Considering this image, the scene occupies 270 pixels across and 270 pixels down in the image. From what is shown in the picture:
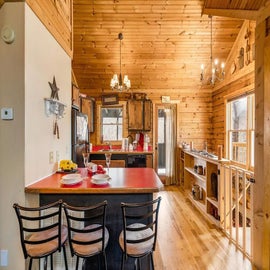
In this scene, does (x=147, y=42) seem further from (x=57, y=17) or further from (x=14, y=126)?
(x=14, y=126)

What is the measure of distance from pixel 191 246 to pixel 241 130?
8.94 ft

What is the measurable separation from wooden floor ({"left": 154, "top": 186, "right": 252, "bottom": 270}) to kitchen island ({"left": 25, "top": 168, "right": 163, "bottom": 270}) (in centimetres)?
57

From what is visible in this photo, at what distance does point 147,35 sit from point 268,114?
125 inches

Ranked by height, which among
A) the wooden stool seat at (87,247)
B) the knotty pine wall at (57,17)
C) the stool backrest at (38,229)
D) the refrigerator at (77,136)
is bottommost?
the wooden stool seat at (87,247)

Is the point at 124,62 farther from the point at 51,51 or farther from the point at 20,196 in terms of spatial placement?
the point at 20,196

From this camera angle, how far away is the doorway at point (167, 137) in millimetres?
6125

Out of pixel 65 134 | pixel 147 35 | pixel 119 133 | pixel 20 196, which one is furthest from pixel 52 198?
pixel 119 133

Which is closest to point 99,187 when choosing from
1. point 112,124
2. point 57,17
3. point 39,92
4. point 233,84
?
point 39,92

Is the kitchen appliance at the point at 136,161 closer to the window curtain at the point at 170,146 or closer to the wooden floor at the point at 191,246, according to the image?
the window curtain at the point at 170,146

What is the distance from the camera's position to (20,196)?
1968mm

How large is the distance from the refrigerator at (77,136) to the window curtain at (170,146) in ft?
9.32

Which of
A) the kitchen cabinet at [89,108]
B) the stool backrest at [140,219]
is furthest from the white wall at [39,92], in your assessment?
→ the kitchen cabinet at [89,108]

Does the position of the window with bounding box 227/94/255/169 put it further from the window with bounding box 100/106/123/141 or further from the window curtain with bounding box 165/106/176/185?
the window with bounding box 100/106/123/141

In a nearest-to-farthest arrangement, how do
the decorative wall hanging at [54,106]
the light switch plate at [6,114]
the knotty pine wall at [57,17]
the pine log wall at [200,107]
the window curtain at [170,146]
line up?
1. the light switch plate at [6,114]
2. the knotty pine wall at [57,17]
3. the decorative wall hanging at [54,106]
4. the pine log wall at [200,107]
5. the window curtain at [170,146]
